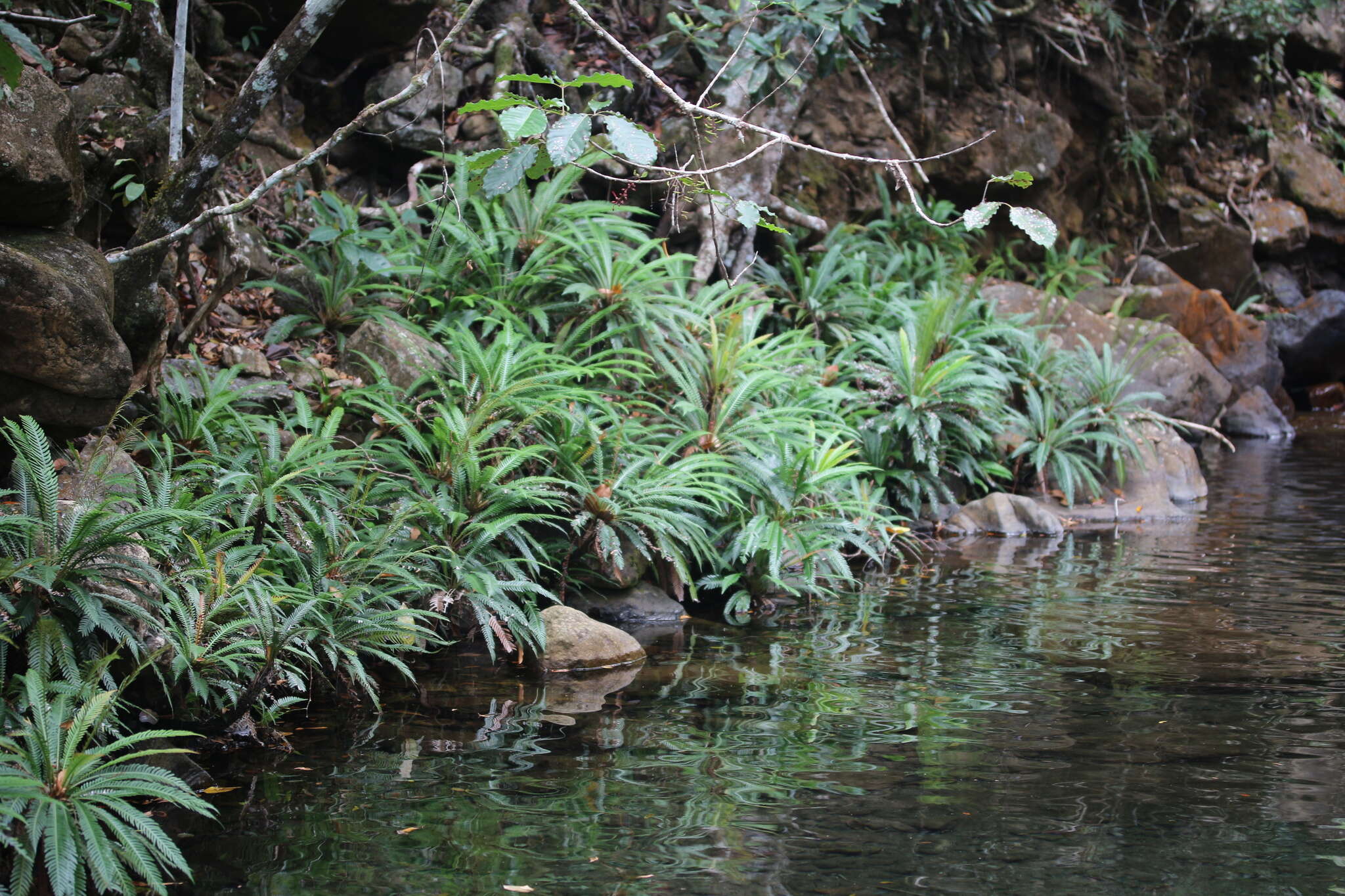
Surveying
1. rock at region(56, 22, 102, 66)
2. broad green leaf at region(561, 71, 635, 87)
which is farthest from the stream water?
rock at region(56, 22, 102, 66)

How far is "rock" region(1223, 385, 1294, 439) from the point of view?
1216 centimetres

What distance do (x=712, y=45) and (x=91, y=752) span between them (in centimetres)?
730

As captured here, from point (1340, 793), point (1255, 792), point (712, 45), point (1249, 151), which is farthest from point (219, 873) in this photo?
point (1249, 151)

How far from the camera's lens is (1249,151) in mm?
14695

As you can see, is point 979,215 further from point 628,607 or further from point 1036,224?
point 628,607

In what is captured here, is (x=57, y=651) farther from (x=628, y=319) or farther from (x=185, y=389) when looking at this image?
(x=628, y=319)

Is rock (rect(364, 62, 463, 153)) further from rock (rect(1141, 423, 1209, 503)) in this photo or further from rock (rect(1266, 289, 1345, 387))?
rock (rect(1266, 289, 1345, 387))

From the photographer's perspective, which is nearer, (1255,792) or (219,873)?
(219,873)

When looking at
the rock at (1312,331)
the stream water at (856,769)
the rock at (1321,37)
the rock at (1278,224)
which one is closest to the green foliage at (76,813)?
the stream water at (856,769)

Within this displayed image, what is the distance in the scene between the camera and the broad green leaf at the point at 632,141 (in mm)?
2672

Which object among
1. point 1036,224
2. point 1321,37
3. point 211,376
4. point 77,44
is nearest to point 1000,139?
point 1321,37

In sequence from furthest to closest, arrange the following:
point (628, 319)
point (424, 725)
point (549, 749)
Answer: point (628, 319) → point (424, 725) → point (549, 749)

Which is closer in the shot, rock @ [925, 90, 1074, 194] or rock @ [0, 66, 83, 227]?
rock @ [0, 66, 83, 227]

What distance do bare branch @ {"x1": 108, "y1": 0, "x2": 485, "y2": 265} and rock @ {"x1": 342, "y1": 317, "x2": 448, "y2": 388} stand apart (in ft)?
5.36
